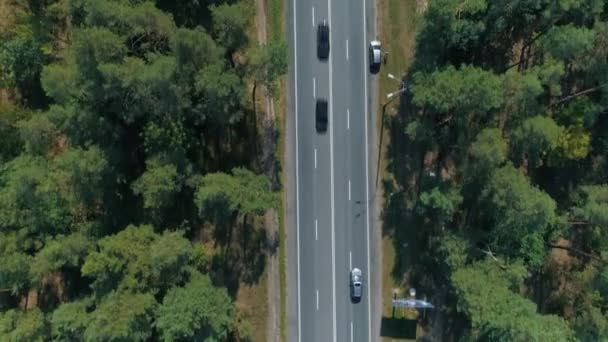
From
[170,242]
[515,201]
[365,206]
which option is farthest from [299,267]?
[515,201]

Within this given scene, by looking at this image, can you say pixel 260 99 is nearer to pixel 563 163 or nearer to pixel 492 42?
pixel 492 42

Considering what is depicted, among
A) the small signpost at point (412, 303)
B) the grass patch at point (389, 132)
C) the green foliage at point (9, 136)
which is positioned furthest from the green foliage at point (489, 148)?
the green foliage at point (9, 136)

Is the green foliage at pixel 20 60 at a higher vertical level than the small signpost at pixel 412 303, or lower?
higher

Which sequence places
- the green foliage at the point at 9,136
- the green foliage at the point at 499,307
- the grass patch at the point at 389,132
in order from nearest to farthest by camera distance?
1. the green foliage at the point at 499,307
2. the green foliage at the point at 9,136
3. the grass patch at the point at 389,132

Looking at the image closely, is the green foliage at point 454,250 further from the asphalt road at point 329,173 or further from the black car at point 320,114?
the black car at point 320,114

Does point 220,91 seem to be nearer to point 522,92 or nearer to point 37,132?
point 37,132

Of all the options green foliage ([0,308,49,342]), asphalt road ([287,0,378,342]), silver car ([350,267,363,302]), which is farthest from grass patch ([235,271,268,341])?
green foliage ([0,308,49,342])

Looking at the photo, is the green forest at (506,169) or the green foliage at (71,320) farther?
the green foliage at (71,320)
